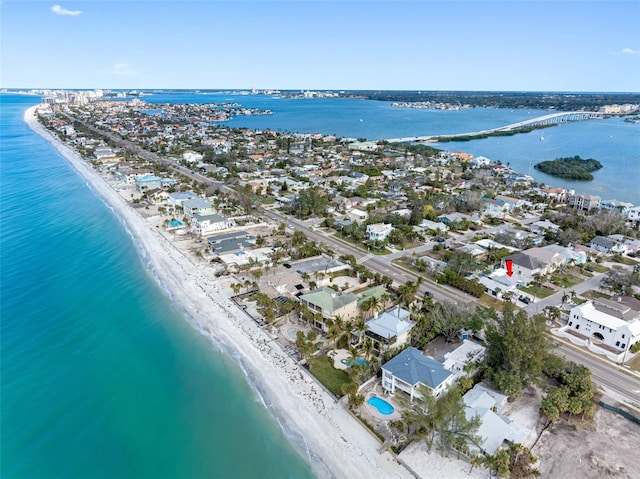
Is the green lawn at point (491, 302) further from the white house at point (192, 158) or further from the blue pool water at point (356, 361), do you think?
the white house at point (192, 158)

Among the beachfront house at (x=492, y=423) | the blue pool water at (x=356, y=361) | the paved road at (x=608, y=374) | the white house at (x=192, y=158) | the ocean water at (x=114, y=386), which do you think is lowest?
the ocean water at (x=114, y=386)

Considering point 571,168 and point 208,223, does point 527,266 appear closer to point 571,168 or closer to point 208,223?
point 208,223

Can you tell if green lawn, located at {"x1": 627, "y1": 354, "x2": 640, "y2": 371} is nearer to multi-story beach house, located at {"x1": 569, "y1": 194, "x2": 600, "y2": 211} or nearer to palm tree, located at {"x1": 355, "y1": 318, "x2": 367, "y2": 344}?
palm tree, located at {"x1": 355, "y1": 318, "x2": 367, "y2": 344}

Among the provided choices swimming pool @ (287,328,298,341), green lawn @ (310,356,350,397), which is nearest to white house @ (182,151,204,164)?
swimming pool @ (287,328,298,341)

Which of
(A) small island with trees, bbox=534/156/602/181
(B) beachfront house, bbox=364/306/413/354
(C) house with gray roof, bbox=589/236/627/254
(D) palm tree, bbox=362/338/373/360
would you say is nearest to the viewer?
(D) palm tree, bbox=362/338/373/360

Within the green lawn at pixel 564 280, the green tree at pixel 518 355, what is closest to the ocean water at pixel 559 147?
the green lawn at pixel 564 280

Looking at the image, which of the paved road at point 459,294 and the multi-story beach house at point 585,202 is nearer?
the paved road at point 459,294
